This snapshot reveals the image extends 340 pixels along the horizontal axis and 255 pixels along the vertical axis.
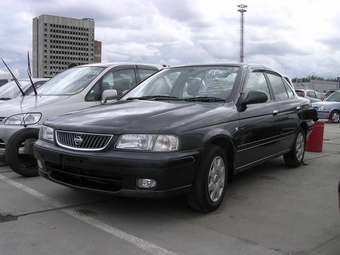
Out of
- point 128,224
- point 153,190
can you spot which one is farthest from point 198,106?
point 128,224

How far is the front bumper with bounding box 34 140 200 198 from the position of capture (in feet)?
11.8

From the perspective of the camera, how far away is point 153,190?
368 centimetres

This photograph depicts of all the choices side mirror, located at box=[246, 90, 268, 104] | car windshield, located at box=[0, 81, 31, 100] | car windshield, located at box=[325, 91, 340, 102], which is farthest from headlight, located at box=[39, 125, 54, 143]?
car windshield, located at box=[325, 91, 340, 102]

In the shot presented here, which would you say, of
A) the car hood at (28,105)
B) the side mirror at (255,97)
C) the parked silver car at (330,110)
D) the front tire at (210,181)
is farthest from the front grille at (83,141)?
the parked silver car at (330,110)

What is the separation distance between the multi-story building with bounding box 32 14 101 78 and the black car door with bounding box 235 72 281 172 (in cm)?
989

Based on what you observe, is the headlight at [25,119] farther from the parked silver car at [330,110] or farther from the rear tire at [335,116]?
the rear tire at [335,116]

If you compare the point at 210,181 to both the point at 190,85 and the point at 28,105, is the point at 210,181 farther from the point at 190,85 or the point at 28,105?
the point at 28,105

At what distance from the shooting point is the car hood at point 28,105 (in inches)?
249

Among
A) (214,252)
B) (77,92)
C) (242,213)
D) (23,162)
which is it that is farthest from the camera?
(77,92)

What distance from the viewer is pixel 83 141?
3879mm

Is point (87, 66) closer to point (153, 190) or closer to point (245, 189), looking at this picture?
point (245, 189)

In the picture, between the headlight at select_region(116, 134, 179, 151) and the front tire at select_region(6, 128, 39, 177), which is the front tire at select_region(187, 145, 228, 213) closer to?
the headlight at select_region(116, 134, 179, 151)

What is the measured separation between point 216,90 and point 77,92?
292 centimetres

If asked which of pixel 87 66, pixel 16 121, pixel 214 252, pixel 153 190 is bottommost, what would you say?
pixel 214 252
